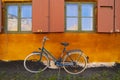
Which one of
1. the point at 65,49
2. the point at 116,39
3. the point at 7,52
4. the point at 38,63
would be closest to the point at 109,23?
the point at 116,39

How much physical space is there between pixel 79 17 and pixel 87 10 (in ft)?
1.15

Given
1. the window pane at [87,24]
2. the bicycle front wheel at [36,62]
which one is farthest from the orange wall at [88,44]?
the bicycle front wheel at [36,62]

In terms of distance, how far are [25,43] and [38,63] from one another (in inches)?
32.3

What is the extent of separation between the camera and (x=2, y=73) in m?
12.9

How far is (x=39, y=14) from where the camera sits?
13.6m

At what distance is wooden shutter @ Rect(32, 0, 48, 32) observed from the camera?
535 inches

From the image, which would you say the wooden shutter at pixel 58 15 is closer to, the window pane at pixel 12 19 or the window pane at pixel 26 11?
the window pane at pixel 26 11

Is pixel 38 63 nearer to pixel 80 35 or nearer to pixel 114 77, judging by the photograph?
pixel 80 35

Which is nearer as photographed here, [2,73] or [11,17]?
[2,73]

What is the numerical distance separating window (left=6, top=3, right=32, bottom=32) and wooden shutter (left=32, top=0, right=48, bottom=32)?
0.31 metres

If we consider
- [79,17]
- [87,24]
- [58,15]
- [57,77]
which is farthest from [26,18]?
[57,77]

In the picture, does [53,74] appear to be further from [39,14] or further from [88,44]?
[39,14]

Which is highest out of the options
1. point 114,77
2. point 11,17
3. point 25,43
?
Result: point 11,17

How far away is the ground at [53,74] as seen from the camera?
41.3 ft
